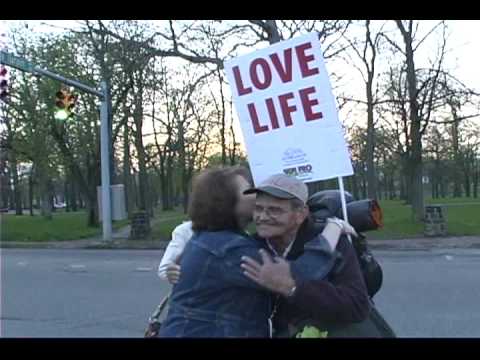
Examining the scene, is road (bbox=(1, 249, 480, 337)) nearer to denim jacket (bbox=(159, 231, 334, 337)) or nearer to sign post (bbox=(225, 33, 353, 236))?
sign post (bbox=(225, 33, 353, 236))

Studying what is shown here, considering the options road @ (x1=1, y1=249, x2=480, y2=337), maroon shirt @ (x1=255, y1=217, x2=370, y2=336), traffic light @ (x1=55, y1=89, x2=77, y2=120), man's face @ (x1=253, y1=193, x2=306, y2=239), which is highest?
traffic light @ (x1=55, y1=89, x2=77, y2=120)

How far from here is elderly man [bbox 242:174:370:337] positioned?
8.82ft

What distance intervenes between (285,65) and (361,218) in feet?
2.57

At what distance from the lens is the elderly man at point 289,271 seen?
269 centimetres

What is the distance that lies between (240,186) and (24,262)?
16.8 m

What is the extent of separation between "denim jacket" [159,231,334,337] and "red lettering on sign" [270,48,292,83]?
0.93 meters

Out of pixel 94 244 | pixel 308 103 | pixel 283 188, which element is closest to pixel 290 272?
pixel 283 188

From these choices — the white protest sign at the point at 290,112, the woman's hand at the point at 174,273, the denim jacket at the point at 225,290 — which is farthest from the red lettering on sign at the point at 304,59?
the woman's hand at the point at 174,273

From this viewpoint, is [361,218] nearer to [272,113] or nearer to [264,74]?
[272,113]

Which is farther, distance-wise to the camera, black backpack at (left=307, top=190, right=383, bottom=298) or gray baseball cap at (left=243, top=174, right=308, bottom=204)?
black backpack at (left=307, top=190, right=383, bottom=298)

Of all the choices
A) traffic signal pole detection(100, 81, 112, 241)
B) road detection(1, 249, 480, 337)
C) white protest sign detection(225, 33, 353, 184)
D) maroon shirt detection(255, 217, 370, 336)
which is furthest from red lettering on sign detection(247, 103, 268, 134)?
traffic signal pole detection(100, 81, 112, 241)

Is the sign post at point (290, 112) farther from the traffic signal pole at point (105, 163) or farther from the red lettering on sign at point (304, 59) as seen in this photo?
the traffic signal pole at point (105, 163)

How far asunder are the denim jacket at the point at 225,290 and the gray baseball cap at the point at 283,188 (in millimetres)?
201
